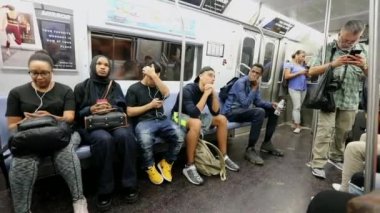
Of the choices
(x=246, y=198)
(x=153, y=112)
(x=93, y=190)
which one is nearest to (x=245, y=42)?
(x=153, y=112)

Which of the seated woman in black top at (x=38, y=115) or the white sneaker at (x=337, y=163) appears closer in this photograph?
the seated woman in black top at (x=38, y=115)

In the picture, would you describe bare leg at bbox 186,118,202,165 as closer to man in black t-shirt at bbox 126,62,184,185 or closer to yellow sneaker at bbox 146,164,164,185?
man in black t-shirt at bbox 126,62,184,185

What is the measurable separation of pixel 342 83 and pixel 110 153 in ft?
8.67

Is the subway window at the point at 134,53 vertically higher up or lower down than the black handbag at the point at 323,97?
higher up

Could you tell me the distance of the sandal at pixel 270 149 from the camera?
3.71 meters

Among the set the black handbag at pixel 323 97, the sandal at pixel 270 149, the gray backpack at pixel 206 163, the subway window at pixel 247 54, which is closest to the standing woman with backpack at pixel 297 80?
the subway window at pixel 247 54

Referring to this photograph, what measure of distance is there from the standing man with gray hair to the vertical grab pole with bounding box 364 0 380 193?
1735mm

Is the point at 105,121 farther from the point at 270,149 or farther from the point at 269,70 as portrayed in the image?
the point at 269,70

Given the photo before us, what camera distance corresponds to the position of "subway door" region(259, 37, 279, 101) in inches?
222

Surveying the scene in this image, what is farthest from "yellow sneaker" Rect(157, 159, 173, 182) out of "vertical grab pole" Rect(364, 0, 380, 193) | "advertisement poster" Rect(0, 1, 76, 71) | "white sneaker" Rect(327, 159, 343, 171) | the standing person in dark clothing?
"white sneaker" Rect(327, 159, 343, 171)

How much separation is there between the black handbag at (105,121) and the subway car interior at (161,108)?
2.3 inches

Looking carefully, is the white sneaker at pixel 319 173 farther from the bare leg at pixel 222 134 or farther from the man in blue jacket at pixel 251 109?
the bare leg at pixel 222 134

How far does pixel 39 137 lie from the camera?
173 centimetres

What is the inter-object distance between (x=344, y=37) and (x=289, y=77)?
9.57 ft
